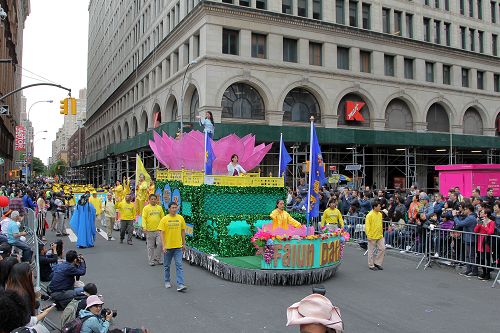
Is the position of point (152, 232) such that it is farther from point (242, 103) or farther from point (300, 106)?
point (300, 106)

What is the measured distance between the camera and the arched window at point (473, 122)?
40.9 meters

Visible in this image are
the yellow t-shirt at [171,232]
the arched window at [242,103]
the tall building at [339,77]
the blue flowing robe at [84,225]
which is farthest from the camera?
the arched window at [242,103]

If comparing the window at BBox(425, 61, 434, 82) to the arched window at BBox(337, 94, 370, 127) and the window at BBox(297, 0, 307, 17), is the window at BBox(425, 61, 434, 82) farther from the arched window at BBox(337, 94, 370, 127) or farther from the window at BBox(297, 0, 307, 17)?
the window at BBox(297, 0, 307, 17)

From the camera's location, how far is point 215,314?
7.40m

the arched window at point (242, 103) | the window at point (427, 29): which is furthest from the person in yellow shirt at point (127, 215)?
the window at point (427, 29)

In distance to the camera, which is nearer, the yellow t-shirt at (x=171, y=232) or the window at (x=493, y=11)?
the yellow t-shirt at (x=171, y=232)

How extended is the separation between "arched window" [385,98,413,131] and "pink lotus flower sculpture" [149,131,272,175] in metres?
24.6

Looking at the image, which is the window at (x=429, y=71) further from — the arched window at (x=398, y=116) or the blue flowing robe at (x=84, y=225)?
the blue flowing robe at (x=84, y=225)

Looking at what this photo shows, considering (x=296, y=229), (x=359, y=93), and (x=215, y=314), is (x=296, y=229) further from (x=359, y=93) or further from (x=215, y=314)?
(x=359, y=93)

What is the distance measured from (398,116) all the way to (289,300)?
104 feet

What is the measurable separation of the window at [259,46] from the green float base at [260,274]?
A: 76.3 feet

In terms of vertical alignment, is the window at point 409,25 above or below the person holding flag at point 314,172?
above

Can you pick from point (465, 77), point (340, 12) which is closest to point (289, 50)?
point (340, 12)

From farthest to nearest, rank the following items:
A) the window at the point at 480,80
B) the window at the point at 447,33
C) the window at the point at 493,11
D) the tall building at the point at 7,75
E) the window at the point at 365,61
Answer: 1. the window at the point at 493,11
2. the tall building at the point at 7,75
3. the window at the point at 480,80
4. the window at the point at 447,33
5. the window at the point at 365,61
